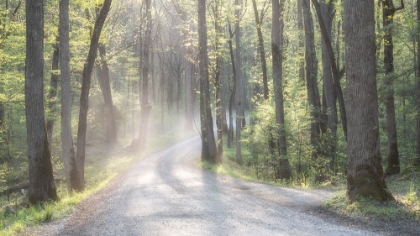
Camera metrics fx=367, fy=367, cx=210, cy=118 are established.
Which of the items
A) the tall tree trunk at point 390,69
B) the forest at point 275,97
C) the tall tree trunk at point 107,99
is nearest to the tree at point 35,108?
the forest at point 275,97

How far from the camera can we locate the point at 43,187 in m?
11.4

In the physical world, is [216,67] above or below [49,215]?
above

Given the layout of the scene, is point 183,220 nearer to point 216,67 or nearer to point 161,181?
point 161,181

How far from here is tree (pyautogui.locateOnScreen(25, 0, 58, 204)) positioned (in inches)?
441

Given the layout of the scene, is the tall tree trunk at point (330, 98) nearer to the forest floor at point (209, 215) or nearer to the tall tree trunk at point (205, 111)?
the tall tree trunk at point (205, 111)

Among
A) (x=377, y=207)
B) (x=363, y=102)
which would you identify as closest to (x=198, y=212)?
(x=377, y=207)

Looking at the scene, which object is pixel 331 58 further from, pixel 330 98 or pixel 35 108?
pixel 35 108

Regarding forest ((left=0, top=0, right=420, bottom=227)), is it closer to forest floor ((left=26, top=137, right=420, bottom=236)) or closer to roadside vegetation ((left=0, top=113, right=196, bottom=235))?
roadside vegetation ((left=0, top=113, right=196, bottom=235))

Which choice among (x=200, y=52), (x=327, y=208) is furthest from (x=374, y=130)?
(x=200, y=52)

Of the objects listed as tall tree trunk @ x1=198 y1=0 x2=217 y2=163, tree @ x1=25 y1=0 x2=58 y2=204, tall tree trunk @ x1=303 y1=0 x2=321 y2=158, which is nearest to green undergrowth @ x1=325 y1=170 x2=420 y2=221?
tree @ x1=25 y1=0 x2=58 y2=204

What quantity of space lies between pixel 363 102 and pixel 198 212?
4634 millimetres

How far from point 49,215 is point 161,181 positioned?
17.0ft

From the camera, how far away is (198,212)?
8.11m

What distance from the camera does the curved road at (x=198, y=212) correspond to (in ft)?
22.0
